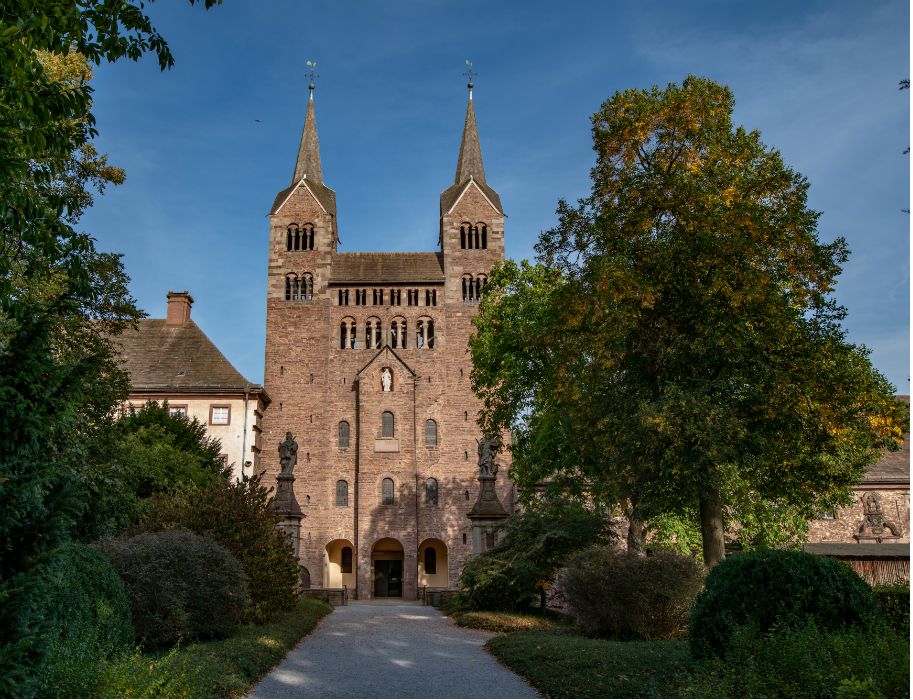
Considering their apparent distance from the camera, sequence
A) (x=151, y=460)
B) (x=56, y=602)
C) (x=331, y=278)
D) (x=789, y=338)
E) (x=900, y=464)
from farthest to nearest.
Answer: (x=331, y=278), (x=900, y=464), (x=151, y=460), (x=789, y=338), (x=56, y=602)

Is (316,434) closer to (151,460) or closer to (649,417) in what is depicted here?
(151,460)

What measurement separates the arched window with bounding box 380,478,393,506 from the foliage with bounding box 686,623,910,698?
1422 inches

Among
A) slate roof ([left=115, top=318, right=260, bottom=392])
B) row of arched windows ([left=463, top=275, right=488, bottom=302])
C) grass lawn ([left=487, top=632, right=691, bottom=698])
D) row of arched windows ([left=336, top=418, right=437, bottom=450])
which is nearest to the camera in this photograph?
grass lawn ([left=487, top=632, right=691, bottom=698])

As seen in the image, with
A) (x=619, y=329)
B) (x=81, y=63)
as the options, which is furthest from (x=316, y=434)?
(x=619, y=329)

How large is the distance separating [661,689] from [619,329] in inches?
262

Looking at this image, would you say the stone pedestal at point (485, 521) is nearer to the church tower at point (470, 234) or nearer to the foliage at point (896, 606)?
the foliage at point (896, 606)

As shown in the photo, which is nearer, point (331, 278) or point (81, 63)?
point (81, 63)

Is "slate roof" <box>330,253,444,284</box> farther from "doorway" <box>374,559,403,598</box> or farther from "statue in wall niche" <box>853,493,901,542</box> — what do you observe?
"statue in wall niche" <box>853,493,901,542</box>

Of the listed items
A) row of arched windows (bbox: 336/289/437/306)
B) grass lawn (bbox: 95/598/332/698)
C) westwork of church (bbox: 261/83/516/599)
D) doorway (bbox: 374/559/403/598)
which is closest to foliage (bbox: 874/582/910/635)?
grass lawn (bbox: 95/598/332/698)

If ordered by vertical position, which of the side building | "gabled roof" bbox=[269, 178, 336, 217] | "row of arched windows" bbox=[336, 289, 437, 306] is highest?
"gabled roof" bbox=[269, 178, 336, 217]

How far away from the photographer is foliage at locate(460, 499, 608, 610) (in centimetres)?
1939

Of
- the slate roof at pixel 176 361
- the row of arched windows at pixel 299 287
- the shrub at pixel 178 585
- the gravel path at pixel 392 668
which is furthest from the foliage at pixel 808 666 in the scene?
the row of arched windows at pixel 299 287

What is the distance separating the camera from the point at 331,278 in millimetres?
47812

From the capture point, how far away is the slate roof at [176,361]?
133 ft
